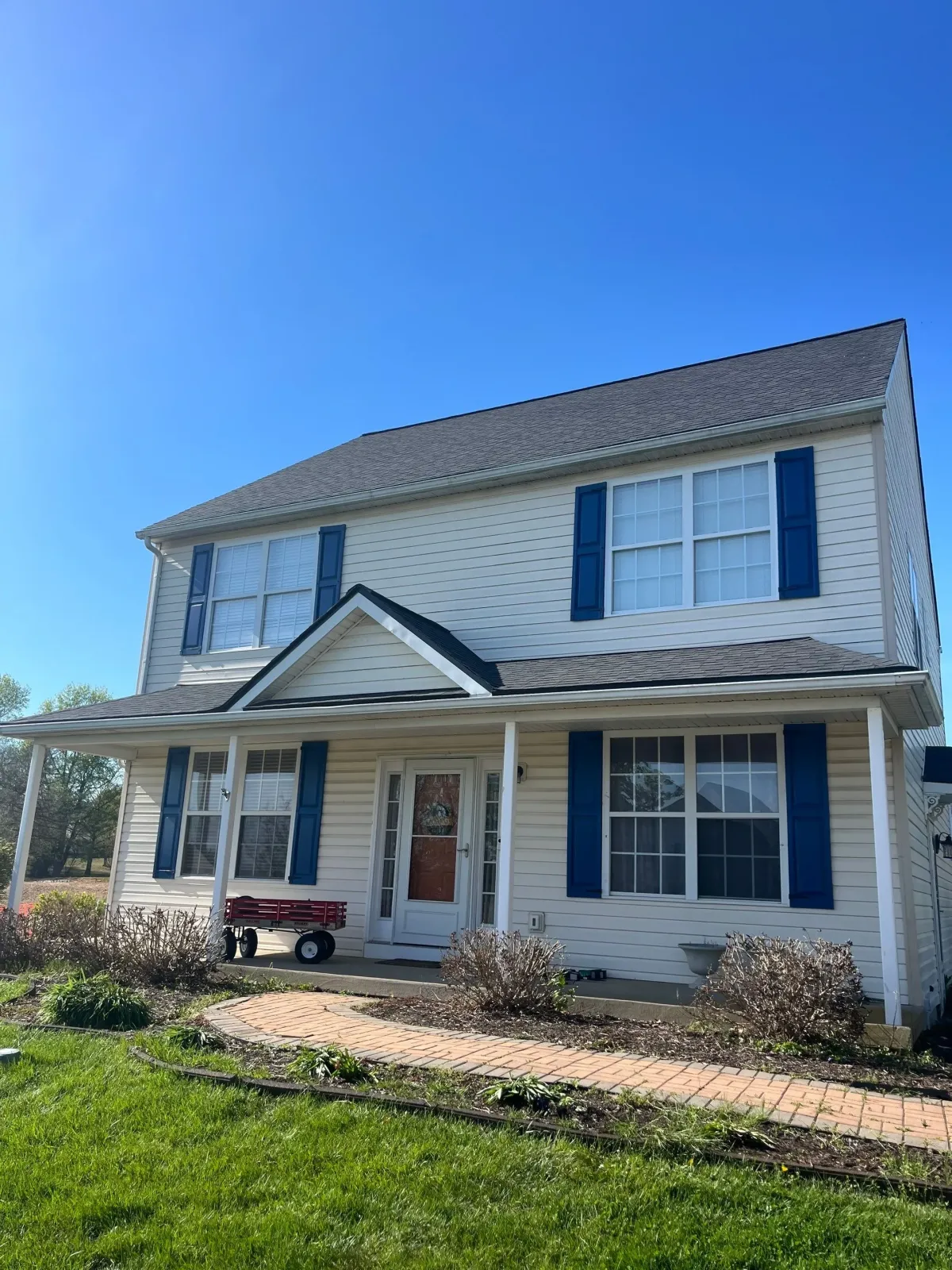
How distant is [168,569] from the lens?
14977 mm

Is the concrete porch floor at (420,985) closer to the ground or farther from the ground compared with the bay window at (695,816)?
closer to the ground

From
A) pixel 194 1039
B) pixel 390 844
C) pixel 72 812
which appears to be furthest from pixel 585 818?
pixel 72 812

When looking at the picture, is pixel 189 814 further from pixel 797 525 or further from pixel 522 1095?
pixel 522 1095

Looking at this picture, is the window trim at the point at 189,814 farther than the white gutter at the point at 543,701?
Yes

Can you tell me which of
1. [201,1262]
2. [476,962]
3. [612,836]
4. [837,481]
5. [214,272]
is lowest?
[201,1262]

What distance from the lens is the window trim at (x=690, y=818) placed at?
9.41 m

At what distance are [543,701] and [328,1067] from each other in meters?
4.58

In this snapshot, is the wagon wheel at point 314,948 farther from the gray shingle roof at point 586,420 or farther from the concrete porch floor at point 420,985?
the gray shingle roof at point 586,420

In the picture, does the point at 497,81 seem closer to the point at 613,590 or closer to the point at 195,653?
the point at 613,590

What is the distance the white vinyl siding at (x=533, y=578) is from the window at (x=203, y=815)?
1.31 metres

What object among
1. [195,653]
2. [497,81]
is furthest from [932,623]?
[195,653]

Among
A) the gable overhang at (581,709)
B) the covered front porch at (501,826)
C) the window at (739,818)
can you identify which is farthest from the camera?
Answer: the window at (739,818)

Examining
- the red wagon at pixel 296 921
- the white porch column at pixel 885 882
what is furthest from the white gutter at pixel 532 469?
the red wagon at pixel 296 921

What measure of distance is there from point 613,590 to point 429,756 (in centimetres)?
313
